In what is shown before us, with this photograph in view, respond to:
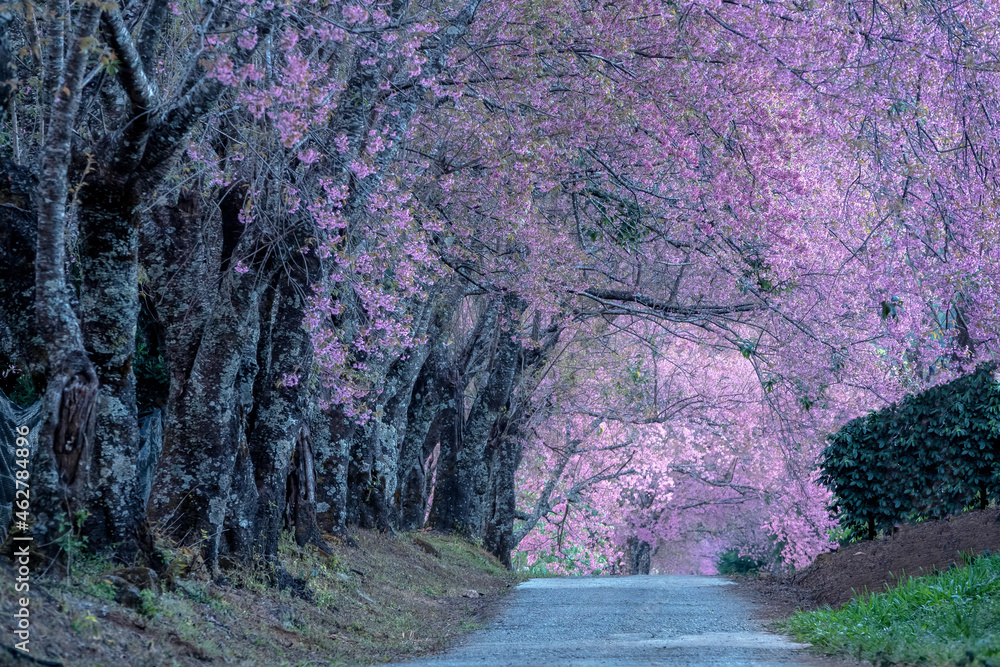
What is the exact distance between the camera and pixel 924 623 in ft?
31.1

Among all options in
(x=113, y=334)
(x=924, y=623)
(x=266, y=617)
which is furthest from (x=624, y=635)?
(x=113, y=334)

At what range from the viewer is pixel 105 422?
908cm

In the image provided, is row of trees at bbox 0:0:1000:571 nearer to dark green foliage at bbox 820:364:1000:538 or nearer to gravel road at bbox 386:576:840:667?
dark green foliage at bbox 820:364:1000:538

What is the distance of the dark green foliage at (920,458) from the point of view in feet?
49.9

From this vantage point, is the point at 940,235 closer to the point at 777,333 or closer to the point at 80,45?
the point at 777,333

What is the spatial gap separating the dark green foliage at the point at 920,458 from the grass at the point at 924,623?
126 inches

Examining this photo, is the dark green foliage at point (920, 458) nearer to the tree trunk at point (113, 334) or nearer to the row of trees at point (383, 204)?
the row of trees at point (383, 204)

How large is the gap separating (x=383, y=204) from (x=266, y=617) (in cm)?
501

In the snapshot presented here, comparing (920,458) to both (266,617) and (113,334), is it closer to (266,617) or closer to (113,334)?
(266,617)

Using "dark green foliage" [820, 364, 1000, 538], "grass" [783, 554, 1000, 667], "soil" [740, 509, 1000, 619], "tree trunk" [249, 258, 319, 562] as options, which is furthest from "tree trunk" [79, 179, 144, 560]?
"dark green foliage" [820, 364, 1000, 538]

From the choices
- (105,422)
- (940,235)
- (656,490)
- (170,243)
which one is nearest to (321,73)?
(170,243)

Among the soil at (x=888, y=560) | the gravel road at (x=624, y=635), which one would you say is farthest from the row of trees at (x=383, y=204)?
the soil at (x=888, y=560)

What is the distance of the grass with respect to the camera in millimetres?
7906

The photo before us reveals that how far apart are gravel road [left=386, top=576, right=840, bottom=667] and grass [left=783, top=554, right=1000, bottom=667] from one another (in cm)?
46
